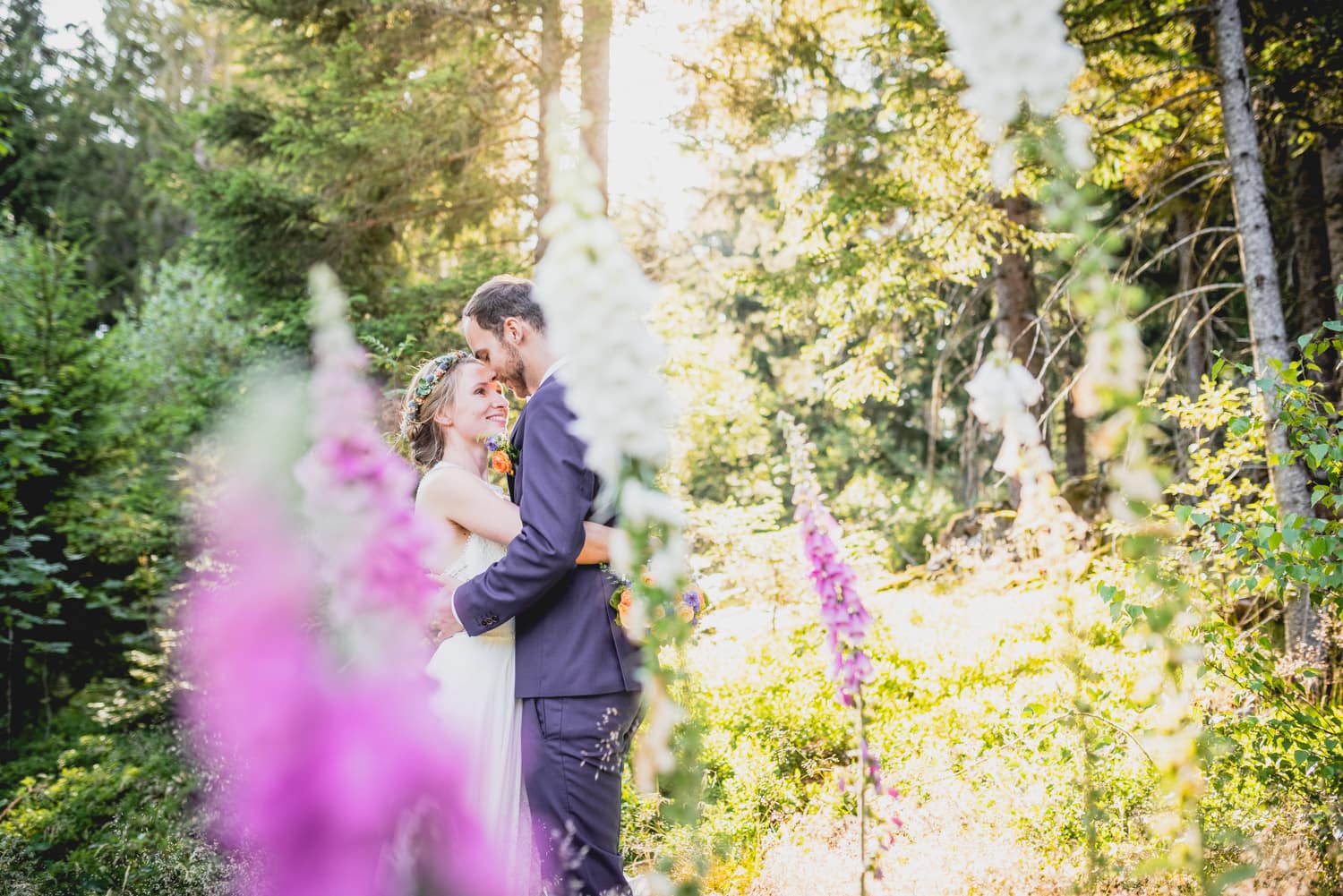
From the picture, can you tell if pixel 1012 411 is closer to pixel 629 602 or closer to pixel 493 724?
pixel 629 602

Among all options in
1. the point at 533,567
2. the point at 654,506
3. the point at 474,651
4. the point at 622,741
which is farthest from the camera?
the point at 474,651

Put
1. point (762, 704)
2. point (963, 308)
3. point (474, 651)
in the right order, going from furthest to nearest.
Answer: point (963, 308), point (762, 704), point (474, 651)

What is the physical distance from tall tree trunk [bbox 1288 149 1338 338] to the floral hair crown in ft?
21.0

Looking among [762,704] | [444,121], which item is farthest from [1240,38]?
[444,121]

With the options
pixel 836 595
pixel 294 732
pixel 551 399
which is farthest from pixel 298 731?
pixel 551 399

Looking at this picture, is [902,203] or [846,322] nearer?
[902,203]

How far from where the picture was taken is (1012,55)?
141 centimetres

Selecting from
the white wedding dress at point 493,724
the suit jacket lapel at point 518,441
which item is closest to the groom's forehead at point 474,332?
the suit jacket lapel at point 518,441

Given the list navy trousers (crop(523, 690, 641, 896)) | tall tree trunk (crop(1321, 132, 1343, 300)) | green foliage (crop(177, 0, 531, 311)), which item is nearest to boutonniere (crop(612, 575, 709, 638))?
navy trousers (crop(523, 690, 641, 896))

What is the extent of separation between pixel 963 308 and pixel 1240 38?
335cm

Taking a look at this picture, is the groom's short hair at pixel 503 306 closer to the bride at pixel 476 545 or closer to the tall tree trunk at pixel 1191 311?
the bride at pixel 476 545

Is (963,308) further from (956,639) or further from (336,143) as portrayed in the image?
(336,143)

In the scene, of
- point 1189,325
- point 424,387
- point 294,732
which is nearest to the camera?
point 294,732

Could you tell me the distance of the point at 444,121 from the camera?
7.22 metres
